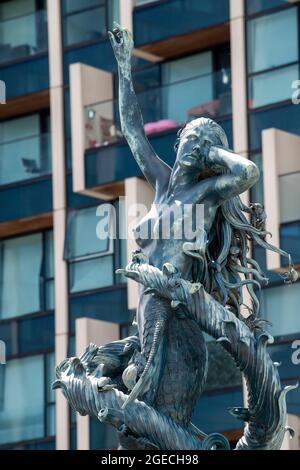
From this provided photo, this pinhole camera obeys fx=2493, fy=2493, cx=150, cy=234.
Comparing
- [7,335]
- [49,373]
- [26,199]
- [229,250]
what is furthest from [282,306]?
[229,250]

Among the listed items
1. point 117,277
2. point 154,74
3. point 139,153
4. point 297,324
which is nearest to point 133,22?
point 154,74

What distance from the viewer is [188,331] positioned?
20594 millimetres

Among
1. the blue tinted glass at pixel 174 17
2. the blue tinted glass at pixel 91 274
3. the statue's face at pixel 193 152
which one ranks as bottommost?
the statue's face at pixel 193 152

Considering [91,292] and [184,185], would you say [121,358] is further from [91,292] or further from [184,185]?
[91,292]

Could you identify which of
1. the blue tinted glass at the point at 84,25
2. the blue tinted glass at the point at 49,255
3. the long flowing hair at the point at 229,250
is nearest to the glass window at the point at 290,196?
the blue tinted glass at the point at 84,25

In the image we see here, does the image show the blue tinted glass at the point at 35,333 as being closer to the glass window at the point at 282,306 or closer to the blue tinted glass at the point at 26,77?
the blue tinted glass at the point at 26,77

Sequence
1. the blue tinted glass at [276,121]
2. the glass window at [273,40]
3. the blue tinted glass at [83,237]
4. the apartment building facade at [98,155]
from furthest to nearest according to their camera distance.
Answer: the blue tinted glass at [83,237], the glass window at [273,40], the blue tinted glass at [276,121], the apartment building facade at [98,155]

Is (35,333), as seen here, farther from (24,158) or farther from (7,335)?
(24,158)

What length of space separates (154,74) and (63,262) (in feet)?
15.4

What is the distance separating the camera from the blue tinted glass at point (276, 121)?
49906 mm

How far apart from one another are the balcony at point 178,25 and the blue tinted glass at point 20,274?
611cm

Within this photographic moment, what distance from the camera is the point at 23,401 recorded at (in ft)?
182
